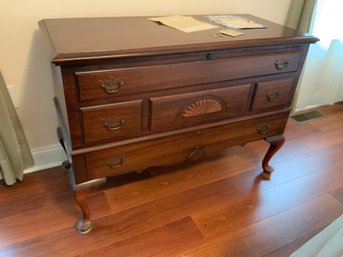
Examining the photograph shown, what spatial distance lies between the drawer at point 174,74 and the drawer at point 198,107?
0.19 ft

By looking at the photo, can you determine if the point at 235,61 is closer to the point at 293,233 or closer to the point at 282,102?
the point at 282,102

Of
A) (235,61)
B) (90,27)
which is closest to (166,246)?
(235,61)

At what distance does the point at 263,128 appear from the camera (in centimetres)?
150

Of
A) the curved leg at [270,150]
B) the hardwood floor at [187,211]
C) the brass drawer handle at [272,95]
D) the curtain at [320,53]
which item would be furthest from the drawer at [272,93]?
the curtain at [320,53]

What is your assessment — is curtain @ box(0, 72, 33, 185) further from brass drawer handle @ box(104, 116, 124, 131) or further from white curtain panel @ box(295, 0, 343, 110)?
white curtain panel @ box(295, 0, 343, 110)

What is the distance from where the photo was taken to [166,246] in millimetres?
1303

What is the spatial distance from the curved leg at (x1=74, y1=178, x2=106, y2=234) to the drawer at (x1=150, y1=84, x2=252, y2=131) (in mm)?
339

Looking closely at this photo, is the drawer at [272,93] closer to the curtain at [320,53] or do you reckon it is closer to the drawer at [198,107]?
the drawer at [198,107]

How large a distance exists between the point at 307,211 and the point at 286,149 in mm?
569

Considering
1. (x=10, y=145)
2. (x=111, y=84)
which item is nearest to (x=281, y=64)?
(x=111, y=84)

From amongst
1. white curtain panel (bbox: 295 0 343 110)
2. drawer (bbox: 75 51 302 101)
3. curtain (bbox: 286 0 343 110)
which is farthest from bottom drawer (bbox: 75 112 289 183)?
white curtain panel (bbox: 295 0 343 110)

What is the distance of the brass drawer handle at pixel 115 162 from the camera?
118 cm

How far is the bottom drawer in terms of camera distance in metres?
1.17

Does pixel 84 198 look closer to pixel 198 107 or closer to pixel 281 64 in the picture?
pixel 198 107
